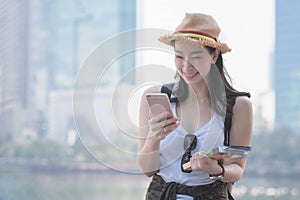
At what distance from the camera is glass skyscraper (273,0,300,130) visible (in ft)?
17.5

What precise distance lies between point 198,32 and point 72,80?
2274 mm

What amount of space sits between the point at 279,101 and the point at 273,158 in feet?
5.32

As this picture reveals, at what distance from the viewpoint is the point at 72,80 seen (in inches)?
124

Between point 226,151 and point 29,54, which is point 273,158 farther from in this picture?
point 226,151

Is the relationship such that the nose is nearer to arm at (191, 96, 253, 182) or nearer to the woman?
the woman

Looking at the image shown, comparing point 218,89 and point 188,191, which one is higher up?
point 218,89

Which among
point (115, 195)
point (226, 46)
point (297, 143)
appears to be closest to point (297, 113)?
point (297, 143)

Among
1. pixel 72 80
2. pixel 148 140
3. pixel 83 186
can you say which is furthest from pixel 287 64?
pixel 148 140

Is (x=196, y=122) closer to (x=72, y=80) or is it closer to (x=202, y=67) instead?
(x=202, y=67)

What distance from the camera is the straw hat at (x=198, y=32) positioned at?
931mm

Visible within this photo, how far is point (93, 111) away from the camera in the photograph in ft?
3.26

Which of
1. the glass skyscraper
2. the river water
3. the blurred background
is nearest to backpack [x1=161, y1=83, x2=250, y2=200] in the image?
the blurred background

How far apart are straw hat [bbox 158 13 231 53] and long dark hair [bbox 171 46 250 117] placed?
0.02 metres

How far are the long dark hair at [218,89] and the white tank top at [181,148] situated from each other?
0.02 m
